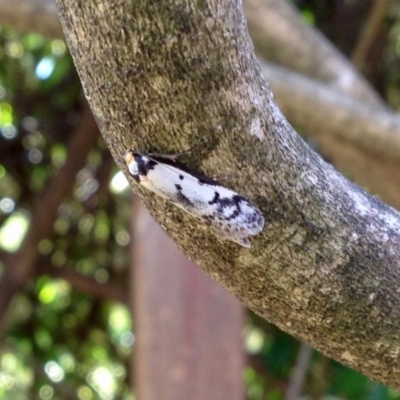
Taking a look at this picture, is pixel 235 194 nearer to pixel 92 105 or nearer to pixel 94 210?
pixel 92 105

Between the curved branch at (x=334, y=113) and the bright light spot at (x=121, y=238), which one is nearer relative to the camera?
the curved branch at (x=334, y=113)

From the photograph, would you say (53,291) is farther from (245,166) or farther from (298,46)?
(245,166)

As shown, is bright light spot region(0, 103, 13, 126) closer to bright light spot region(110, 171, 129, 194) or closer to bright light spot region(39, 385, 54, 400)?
bright light spot region(110, 171, 129, 194)

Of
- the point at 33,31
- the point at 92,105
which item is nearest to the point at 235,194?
the point at 92,105

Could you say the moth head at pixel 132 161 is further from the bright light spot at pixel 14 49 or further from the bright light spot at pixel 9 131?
the bright light spot at pixel 14 49

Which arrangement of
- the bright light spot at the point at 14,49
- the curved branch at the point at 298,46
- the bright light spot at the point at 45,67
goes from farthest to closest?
1. the bright light spot at the point at 14,49
2. the bright light spot at the point at 45,67
3. the curved branch at the point at 298,46

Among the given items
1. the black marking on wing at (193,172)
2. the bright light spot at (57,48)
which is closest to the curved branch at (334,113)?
the black marking on wing at (193,172)

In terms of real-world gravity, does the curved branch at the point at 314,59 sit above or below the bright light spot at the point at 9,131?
above
